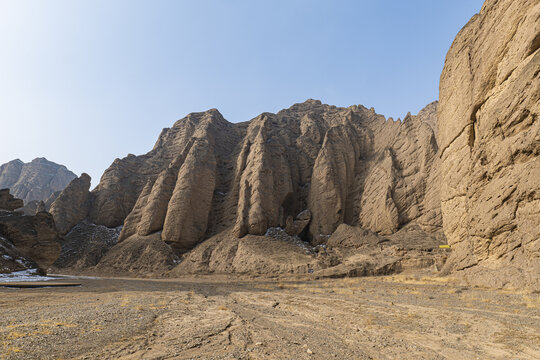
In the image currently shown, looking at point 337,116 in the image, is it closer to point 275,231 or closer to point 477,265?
point 275,231

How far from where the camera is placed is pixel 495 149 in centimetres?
1723

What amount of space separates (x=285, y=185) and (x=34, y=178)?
371 ft

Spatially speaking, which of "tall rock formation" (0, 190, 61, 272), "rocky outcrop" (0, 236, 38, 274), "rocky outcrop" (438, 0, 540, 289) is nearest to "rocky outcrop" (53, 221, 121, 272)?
"tall rock formation" (0, 190, 61, 272)

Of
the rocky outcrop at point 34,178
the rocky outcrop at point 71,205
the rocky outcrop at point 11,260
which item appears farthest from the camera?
the rocky outcrop at point 34,178

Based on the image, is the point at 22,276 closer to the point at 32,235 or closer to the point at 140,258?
the point at 32,235

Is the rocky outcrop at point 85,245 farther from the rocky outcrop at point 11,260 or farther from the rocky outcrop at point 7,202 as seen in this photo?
the rocky outcrop at point 11,260

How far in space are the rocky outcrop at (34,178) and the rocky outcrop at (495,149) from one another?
126 metres

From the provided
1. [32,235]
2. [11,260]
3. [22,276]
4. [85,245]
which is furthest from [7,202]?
[85,245]

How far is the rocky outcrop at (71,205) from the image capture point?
48.6m

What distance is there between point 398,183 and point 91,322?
40714mm

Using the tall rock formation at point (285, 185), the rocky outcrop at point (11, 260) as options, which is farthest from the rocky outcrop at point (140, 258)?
the rocky outcrop at point (11, 260)

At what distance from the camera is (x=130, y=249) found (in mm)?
42000

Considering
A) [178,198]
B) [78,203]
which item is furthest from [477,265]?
[78,203]

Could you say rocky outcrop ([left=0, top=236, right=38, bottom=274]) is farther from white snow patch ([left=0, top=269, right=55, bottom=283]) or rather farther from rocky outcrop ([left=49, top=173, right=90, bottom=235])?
rocky outcrop ([left=49, top=173, right=90, bottom=235])
